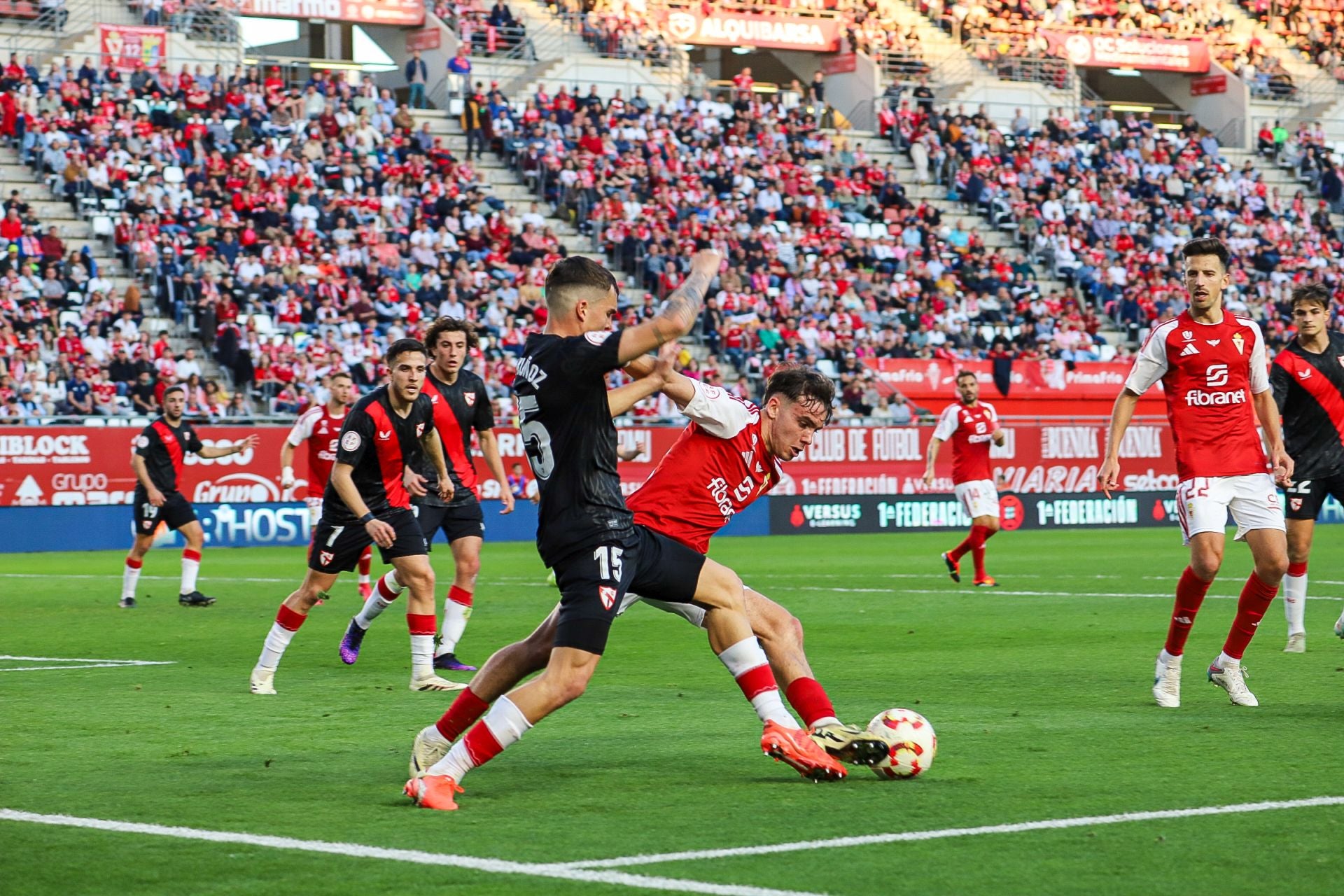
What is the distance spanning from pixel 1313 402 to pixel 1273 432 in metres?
2.65

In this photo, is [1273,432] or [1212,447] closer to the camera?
[1212,447]

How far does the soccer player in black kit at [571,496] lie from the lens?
281 inches

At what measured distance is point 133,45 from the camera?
4031 centimetres

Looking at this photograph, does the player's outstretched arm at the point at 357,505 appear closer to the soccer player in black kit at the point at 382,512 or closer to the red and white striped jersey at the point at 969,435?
the soccer player in black kit at the point at 382,512

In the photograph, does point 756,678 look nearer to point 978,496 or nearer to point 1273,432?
point 1273,432

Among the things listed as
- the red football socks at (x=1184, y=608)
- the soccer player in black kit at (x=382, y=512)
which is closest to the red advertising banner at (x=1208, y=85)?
the soccer player in black kit at (x=382, y=512)

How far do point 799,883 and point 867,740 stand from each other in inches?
80.5

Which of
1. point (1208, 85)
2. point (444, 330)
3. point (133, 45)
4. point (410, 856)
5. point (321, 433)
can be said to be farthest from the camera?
point (1208, 85)

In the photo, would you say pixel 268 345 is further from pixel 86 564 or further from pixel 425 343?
pixel 425 343

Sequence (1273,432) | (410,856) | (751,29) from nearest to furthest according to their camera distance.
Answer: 1. (410,856)
2. (1273,432)
3. (751,29)

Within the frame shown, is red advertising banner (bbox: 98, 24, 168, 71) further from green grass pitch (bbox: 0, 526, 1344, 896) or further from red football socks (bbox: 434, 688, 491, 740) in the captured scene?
red football socks (bbox: 434, 688, 491, 740)

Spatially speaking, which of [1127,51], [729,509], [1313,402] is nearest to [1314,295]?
[1313,402]

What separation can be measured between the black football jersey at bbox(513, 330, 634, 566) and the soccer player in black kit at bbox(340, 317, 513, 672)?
555 centimetres

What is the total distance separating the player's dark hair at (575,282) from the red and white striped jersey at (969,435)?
1501 centimetres
